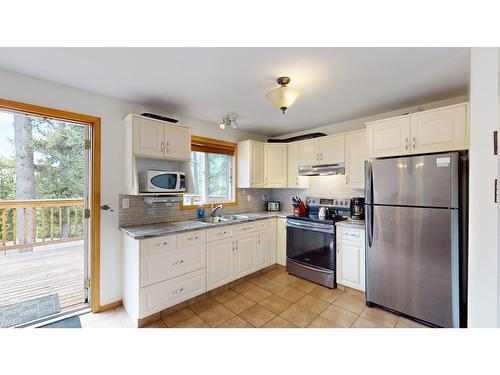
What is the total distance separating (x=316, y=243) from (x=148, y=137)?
8.14 feet

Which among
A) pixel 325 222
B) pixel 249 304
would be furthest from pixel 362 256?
pixel 249 304

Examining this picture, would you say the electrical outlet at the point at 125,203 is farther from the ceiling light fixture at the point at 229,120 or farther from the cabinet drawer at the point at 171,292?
the ceiling light fixture at the point at 229,120

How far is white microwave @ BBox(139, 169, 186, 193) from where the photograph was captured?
229 centimetres

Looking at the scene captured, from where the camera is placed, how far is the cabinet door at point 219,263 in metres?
2.52

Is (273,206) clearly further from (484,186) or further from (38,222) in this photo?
(38,222)

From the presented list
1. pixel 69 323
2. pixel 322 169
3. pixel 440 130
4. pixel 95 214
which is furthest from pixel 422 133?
pixel 69 323

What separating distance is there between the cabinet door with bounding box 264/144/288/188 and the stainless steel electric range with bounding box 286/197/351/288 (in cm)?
72

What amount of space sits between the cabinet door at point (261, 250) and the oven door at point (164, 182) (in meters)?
1.40

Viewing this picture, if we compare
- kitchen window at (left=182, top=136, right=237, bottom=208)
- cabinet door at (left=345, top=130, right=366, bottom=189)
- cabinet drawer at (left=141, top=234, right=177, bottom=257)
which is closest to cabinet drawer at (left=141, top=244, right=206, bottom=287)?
cabinet drawer at (left=141, top=234, right=177, bottom=257)

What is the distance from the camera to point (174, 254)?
7.23 feet

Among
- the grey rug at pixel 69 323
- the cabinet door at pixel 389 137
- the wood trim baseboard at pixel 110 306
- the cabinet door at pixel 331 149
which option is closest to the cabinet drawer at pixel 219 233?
the wood trim baseboard at pixel 110 306

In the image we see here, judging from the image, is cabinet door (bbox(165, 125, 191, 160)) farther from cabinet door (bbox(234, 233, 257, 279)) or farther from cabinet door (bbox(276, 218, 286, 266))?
cabinet door (bbox(276, 218, 286, 266))

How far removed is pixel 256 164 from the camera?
3533 mm
